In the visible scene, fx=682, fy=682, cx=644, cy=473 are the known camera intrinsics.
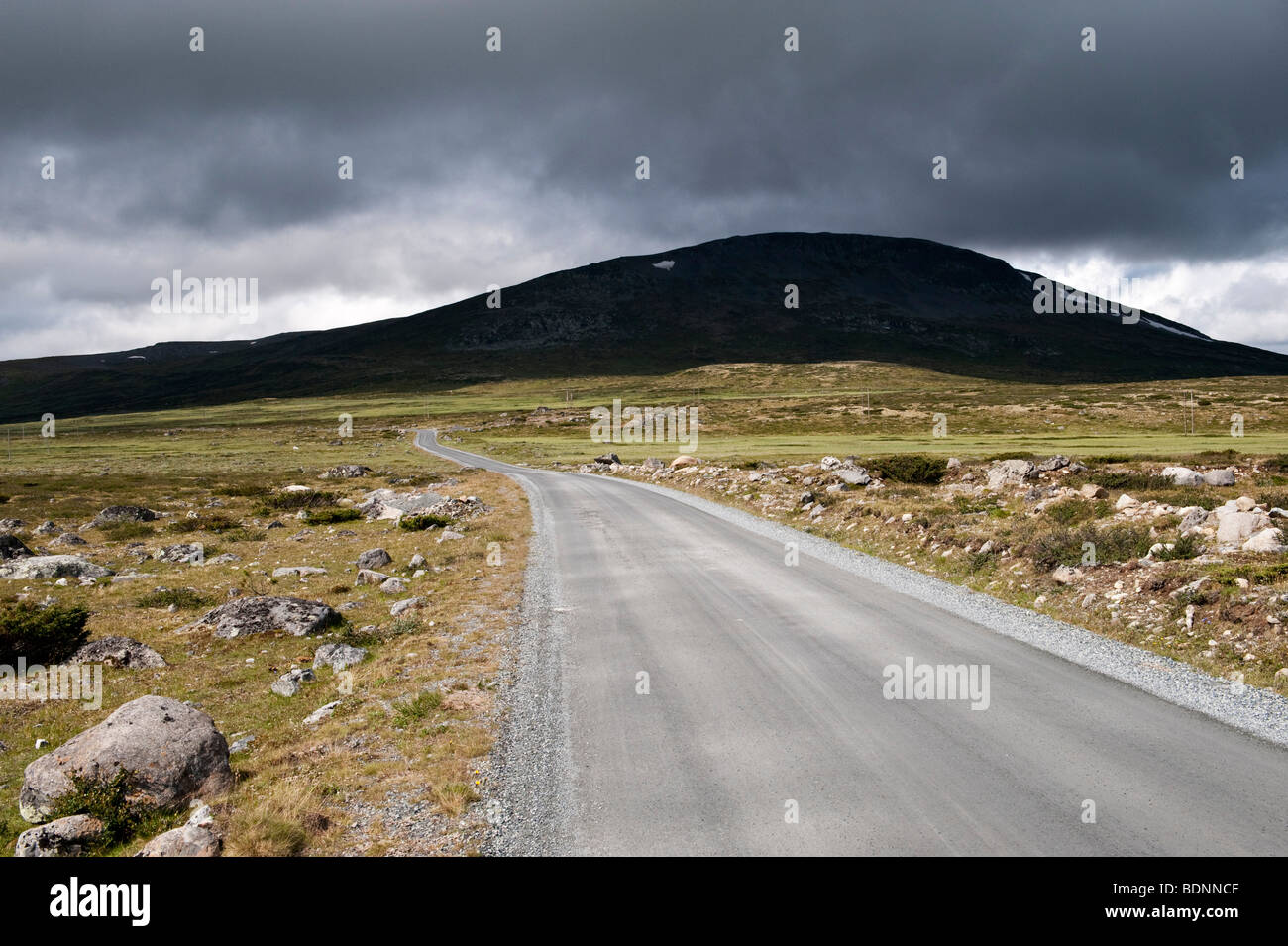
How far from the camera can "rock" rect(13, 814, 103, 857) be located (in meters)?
6.64

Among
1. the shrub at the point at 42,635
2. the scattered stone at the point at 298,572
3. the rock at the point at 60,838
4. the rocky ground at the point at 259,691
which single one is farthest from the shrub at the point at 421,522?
the rock at the point at 60,838

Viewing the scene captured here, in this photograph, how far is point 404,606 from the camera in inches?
660

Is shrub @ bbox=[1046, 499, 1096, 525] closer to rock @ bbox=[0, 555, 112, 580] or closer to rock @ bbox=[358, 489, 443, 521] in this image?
rock @ bbox=[358, 489, 443, 521]

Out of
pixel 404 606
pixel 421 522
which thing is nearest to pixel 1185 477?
pixel 404 606

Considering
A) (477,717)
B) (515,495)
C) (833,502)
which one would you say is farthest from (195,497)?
(477,717)

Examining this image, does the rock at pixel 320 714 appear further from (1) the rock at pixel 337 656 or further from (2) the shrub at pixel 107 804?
(2) the shrub at pixel 107 804

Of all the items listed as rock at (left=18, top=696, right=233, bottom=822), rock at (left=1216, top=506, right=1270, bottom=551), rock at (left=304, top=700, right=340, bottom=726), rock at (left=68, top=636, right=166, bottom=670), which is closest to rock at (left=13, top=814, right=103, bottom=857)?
rock at (left=18, top=696, right=233, bottom=822)

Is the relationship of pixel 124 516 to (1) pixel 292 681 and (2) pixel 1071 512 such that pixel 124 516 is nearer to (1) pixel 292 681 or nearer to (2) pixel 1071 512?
(1) pixel 292 681

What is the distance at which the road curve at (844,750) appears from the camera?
6430mm

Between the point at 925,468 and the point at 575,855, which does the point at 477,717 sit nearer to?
the point at 575,855

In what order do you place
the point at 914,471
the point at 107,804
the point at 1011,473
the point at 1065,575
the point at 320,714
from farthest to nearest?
the point at 914,471, the point at 1011,473, the point at 1065,575, the point at 320,714, the point at 107,804

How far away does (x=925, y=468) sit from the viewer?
38.7m

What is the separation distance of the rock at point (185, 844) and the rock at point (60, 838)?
70 cm

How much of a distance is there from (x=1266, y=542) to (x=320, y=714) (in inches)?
786
